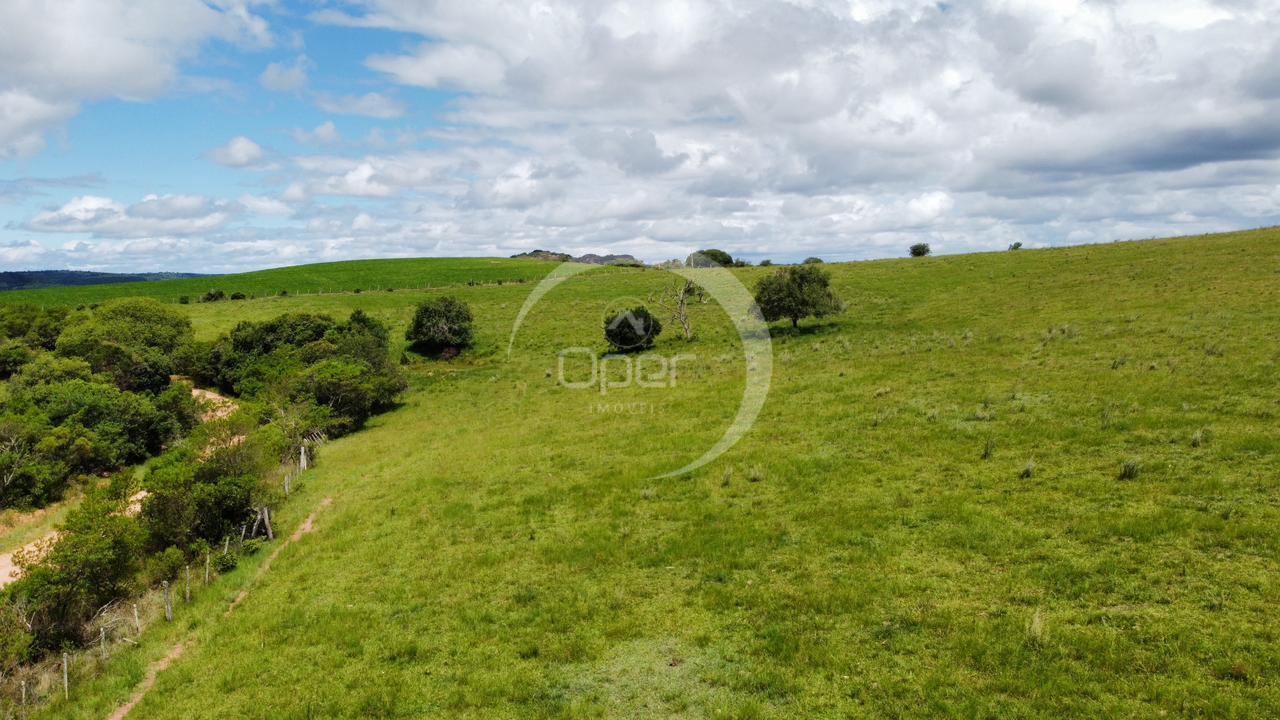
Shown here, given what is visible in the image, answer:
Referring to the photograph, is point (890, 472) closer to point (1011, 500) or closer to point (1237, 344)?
point (1011, 500)

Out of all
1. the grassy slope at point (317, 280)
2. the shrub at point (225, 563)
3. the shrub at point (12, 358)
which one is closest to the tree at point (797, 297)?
the shrub at point (225, 563)

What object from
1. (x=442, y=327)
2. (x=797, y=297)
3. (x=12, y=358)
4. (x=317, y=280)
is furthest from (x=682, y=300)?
(x=317, y=280)

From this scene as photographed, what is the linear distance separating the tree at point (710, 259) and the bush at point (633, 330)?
2942 centimetres

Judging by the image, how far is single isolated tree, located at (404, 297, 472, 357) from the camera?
58844mm

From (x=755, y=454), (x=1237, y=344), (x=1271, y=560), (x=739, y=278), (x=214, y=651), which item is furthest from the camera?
(x=739, y=278)

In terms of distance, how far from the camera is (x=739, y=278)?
80.9 metres

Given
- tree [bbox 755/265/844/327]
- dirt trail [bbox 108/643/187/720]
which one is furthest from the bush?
dirt trail [bbox 108/643/187/720]

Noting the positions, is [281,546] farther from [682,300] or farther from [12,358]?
[12,358]

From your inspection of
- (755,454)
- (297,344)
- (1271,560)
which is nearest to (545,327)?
(297,344)

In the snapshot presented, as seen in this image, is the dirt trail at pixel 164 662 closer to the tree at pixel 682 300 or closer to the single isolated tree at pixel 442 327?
the tree at pixel 682 300

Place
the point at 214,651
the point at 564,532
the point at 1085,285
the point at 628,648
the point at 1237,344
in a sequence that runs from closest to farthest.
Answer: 1. the point at 628,648
2. the point at 214,651
3. the point at 564,532
4. the point at 1237,344
5. the point at 1085,285

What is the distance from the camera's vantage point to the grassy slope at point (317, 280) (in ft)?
294

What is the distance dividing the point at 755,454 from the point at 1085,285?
42.3m

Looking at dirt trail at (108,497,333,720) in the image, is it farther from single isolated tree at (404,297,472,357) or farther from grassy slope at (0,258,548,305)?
grassy slope at (0,258,548,305)
